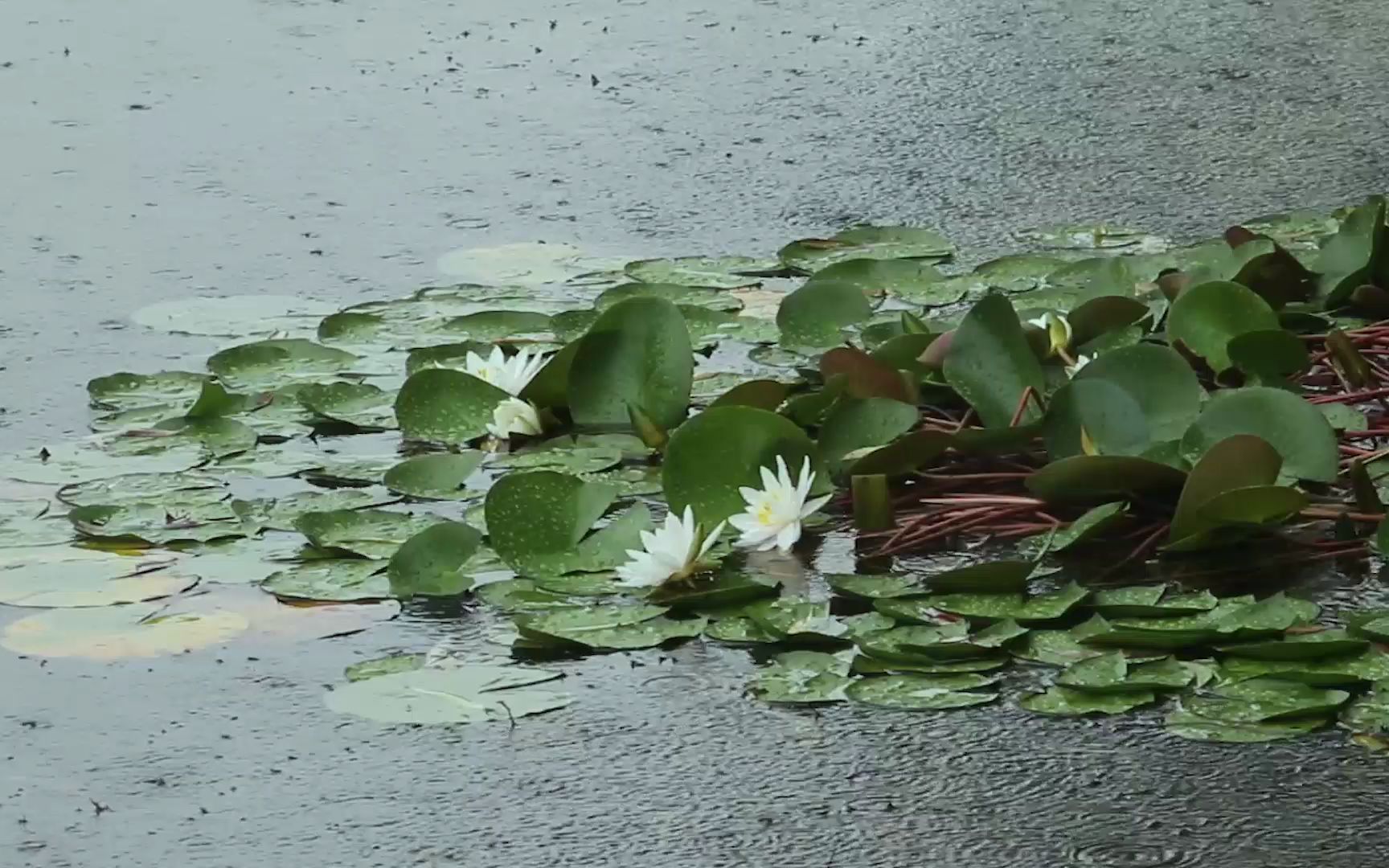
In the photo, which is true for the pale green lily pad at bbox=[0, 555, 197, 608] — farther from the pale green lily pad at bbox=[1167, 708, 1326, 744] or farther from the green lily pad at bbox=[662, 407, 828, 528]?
the pale green lily pad at bbox=[1167, 708, 1326, 744]

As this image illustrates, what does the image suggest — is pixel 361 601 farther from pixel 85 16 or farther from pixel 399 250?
pixel 85 16

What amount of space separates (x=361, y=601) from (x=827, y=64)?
10.1ft

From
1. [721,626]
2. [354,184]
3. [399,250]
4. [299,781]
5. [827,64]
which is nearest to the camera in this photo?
[299,781]

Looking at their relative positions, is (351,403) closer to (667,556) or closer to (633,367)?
(633,367)

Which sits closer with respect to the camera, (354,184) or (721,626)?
(721,626)

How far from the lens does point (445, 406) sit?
2.93 meters

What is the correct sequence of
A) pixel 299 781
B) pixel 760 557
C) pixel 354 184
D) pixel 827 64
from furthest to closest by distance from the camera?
pixel 827 64
pixel 354 184
pixel 760 557
pixel 299 781

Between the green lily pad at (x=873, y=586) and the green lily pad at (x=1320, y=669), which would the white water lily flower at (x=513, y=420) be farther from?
the green lily pad at (x=1320, y=669)

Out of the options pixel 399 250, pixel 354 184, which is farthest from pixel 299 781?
pixel 354 184

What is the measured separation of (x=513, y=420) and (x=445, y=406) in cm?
9

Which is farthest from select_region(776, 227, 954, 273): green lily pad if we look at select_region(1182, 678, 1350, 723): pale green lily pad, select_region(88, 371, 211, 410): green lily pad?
select_region(1182, 678, 1350, 723): pale green lily pad

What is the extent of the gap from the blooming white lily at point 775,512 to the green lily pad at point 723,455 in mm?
35

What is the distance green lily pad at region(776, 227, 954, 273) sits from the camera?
367 cm

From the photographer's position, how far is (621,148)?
179 inches
